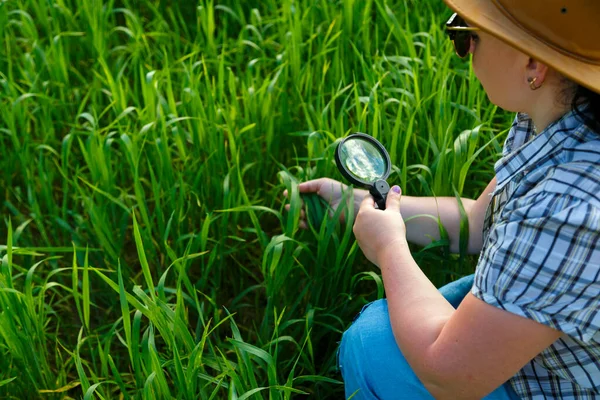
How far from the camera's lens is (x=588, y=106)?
1165mm

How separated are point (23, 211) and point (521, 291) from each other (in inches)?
64.6

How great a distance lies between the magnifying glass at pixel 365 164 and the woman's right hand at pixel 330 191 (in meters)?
0.13

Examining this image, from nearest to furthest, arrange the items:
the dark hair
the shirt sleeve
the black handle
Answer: the shirt sleeve → the dark hair → the black handle

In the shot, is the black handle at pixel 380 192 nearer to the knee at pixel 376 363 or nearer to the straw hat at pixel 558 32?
the knee at pixel 376 363

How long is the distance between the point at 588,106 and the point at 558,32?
13 centimetres

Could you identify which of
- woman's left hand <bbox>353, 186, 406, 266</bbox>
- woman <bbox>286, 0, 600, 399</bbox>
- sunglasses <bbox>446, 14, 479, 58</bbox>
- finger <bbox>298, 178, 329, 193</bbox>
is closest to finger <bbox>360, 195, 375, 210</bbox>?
woman's left hand <bbox>353, 186, 406, 266</bbox>

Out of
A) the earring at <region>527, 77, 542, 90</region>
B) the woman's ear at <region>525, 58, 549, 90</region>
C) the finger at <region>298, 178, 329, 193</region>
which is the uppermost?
the woman's ear at <region>525, 58, 549, 90</region>

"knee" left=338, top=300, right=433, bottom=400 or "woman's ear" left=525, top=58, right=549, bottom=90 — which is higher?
"woman's ear" left=525, top=58, right=549, bottom=90

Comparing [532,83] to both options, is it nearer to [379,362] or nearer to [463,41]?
[463,41]

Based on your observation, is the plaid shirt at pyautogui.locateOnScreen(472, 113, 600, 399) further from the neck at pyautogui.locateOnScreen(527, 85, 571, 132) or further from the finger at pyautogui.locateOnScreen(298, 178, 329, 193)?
the finger at pyautogui.locateOnScreen(298, 178, 329, 193)

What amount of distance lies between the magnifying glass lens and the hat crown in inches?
20.0

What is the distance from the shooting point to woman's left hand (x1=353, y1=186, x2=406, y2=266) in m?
1.39

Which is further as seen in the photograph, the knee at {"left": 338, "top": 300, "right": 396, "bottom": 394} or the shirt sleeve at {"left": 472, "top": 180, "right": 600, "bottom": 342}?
the knee at {"left": 338, "top": 300, "right": 396, "bottom": 394}

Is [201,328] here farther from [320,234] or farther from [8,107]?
[8,107]
